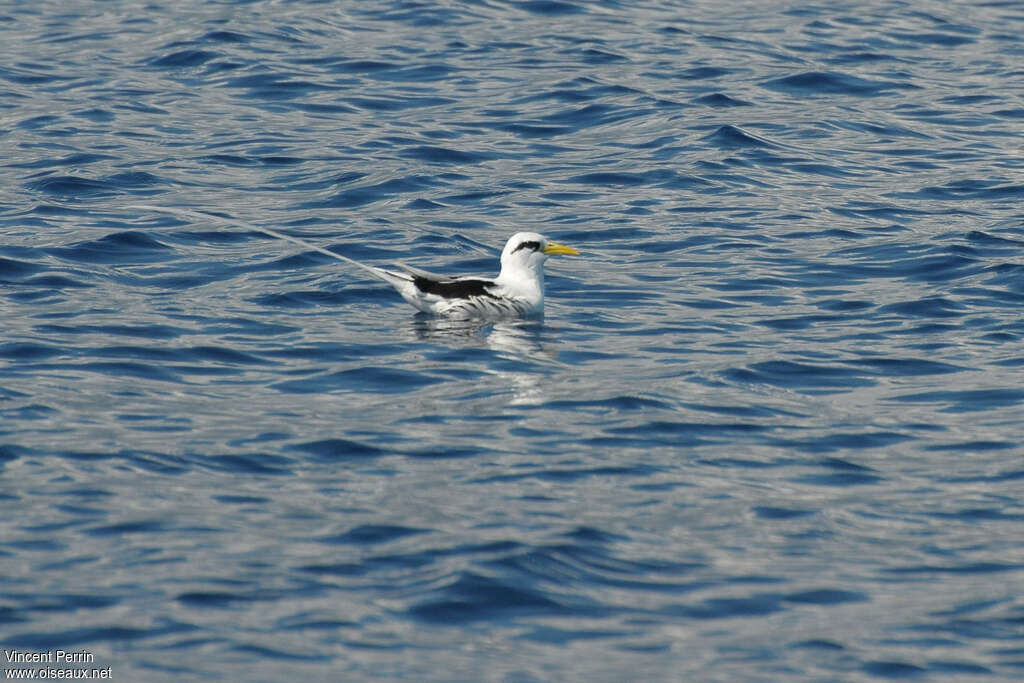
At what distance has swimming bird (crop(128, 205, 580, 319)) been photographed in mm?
15961

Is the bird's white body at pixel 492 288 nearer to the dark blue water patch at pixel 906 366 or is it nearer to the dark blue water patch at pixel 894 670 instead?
the dark blue water patch at pixel 906 366

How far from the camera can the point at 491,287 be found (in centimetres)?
1625

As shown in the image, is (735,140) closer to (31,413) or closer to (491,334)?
(491,334)

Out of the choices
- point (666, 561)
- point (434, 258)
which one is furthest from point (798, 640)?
point (434, 258)

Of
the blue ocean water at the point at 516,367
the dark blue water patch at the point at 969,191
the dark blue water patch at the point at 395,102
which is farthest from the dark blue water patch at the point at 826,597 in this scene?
the dark blue water patch at the point at 395,102

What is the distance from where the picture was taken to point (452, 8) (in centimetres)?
3203

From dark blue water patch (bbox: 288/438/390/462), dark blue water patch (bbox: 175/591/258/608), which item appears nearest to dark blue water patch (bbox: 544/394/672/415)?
dark blue water patch (bbox: 288/438/390/462)

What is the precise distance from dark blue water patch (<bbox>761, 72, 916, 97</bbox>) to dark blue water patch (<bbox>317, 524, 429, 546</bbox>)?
17474 mm

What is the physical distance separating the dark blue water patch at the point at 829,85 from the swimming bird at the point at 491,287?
36.9ft

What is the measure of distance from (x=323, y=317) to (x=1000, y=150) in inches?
455

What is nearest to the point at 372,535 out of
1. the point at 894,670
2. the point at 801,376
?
the point at 894,670

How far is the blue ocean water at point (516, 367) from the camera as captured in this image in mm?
9805

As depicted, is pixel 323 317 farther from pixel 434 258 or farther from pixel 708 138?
pixel 708 138

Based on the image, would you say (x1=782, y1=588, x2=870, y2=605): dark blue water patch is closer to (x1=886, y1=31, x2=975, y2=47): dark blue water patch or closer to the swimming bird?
the swimming bird
